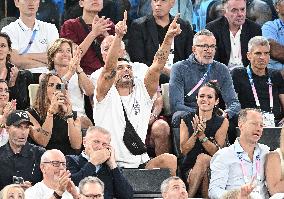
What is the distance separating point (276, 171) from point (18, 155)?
99.5 inches

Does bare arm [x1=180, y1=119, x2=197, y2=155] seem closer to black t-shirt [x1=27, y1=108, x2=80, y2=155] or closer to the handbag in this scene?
the handbag

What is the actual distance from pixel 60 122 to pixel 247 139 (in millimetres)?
1912

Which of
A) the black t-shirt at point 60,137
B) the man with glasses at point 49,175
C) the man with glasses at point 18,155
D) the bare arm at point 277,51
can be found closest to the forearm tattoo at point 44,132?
the black t-shirt at point 60,137

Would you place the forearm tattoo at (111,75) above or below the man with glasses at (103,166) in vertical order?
above

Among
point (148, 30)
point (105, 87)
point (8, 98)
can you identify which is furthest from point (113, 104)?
point (148, 30)

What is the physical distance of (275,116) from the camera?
510 inches

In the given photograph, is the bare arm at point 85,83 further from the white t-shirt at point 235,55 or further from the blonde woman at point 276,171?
the blonde woman at point 276,171

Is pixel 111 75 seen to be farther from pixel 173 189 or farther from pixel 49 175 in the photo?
pixel 173 189

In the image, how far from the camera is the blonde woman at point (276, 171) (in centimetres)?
1111

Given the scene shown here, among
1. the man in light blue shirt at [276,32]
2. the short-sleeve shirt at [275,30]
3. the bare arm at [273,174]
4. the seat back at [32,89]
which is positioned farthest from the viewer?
the short-sleeve shirt at [275,30]

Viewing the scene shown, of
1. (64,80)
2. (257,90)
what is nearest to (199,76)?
(257,90)

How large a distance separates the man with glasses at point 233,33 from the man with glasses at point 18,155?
3.31 metres

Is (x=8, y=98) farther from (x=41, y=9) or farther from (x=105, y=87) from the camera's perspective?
(x=41, y=9)

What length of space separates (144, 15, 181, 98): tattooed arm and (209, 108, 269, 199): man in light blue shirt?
0.99m
